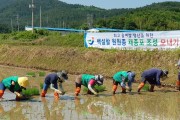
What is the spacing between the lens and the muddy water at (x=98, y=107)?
9.50 metres

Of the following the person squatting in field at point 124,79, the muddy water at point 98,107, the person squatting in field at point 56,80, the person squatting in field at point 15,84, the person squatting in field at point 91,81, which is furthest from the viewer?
the person squatting in field at point 124,79

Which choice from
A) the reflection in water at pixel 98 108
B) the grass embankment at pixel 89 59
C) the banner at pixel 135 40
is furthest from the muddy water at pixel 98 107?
the banner at pixel 135 40

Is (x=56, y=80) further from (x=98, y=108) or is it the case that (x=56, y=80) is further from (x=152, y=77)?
(x=152, y=77)

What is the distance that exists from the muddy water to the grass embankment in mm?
4312

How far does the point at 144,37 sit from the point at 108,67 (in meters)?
2.64

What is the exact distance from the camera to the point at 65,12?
16050 cm

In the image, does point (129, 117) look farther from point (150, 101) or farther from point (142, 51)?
point (142, 51)

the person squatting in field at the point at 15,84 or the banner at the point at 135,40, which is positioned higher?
the banner at the point at 135,40

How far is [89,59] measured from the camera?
892 inches

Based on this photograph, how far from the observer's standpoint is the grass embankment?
1881 centimetres

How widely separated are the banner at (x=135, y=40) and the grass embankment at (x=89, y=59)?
0.77m

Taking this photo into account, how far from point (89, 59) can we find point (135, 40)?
3053mm

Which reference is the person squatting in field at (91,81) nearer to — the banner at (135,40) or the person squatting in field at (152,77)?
the person squatting in field at (152,77)

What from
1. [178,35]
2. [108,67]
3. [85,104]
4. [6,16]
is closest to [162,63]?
[178,35]
